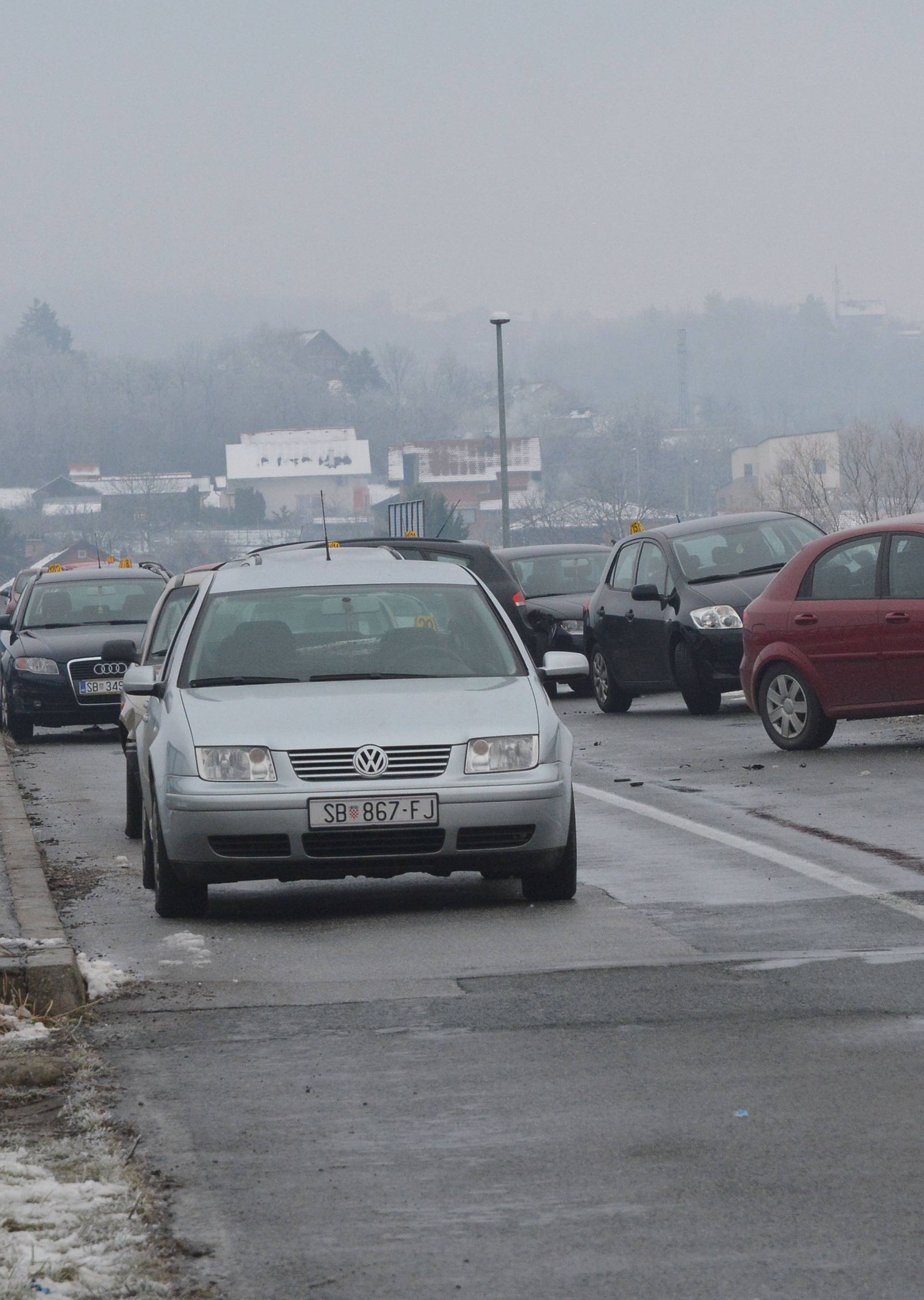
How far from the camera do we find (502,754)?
8.92 meters

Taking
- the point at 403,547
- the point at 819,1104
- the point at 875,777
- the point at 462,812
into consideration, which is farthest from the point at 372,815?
the point at 403,547

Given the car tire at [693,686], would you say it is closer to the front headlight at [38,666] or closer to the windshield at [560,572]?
the windshield at [560,572]

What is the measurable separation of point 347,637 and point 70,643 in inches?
500

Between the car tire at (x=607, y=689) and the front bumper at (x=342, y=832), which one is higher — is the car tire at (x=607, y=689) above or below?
below

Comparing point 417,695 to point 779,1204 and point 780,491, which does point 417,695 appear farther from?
point 780,491

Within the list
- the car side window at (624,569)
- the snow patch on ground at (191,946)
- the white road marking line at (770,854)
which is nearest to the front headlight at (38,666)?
the car side window at (624,569)

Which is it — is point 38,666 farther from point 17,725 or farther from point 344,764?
point 344,764

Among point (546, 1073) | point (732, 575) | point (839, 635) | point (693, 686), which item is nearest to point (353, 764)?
point (546, 1073)

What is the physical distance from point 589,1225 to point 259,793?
4.58 m

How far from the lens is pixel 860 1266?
398 cm

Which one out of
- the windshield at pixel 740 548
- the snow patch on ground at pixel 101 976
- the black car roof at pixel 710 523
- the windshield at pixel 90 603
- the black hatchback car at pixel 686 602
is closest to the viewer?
the snow patch on ground at pixel 101 976

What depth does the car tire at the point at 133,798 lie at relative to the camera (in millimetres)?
12211

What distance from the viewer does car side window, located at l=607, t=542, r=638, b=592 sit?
2164 cm

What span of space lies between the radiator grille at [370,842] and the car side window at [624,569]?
12.9 metres
